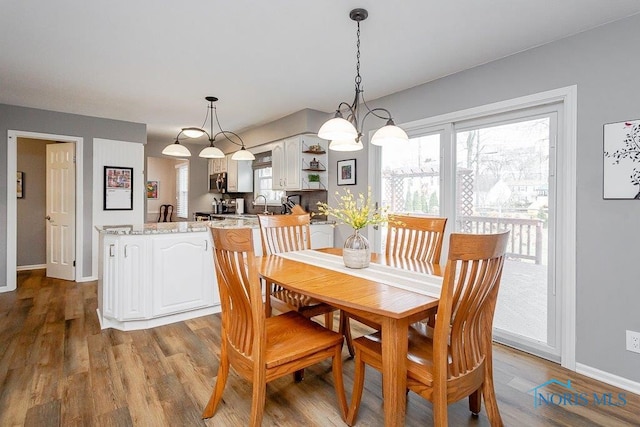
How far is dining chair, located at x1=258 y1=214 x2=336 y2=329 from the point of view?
88.7 inches

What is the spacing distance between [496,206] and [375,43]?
5.55 ft

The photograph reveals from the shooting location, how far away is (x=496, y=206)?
112 inches

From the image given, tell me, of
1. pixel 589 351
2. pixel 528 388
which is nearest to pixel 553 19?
pixel 589 351

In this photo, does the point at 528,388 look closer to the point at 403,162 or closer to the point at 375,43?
the point at 403,162

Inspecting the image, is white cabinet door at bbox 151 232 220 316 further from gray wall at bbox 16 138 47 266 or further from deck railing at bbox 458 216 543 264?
gray wall at bbox 16 138 47 266

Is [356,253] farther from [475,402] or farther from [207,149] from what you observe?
[207,149]

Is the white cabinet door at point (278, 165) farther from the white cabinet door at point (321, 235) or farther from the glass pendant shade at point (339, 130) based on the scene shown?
the glass pendant shade at point (339, 130)

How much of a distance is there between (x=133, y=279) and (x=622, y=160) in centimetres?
381

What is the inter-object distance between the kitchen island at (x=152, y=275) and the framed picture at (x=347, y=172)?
72.5 inches

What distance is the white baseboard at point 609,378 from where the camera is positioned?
82.0 inches

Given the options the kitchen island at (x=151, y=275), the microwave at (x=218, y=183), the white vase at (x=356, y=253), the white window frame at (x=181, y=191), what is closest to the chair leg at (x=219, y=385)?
the white vase at (x=356, y=253)

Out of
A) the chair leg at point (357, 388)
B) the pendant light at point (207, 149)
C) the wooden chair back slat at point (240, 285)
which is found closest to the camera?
the wooden chair back slat at point (240, 285)

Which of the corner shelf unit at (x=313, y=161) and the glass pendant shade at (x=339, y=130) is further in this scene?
the corner shelf unit at (x=313, y=161)

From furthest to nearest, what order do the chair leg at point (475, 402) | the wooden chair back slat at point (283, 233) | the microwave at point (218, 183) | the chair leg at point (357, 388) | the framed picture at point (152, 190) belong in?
the framed picture at point (152, 190), the microwave at point (218, 183), the wooden chair back slat at point (283, 233), the chair leg at point (475, 402), the chair leg at point (357, 388)
